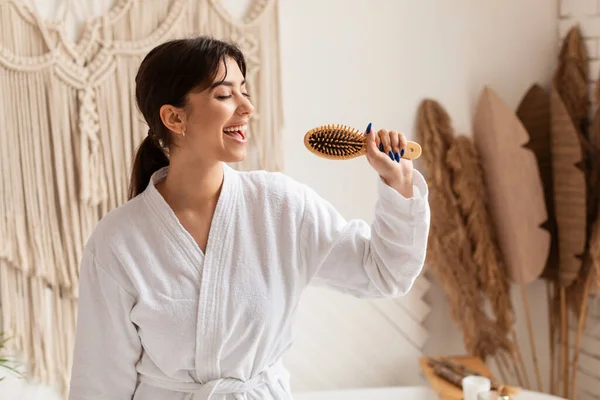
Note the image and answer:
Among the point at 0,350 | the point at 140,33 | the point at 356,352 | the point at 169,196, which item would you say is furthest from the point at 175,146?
the point at 356,352

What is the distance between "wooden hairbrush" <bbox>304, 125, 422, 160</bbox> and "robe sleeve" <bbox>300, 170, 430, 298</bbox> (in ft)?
0.19

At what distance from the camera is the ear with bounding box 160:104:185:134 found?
1247 mm

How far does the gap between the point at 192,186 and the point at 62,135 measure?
2.28 ft

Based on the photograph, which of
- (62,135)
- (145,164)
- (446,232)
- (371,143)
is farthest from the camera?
(446,232)

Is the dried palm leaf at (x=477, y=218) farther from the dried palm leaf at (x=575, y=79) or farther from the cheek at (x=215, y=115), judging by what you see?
the cheek at (x=215, y=115)

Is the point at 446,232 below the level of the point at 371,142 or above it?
below

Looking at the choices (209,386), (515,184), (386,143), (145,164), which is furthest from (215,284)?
(515,184)

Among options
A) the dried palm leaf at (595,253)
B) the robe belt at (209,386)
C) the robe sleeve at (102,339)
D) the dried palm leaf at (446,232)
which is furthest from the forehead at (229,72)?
the dried palm leaf at (595,253)

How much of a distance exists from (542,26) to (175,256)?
1513mm

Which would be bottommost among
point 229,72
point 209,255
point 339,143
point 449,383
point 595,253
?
point 449,383

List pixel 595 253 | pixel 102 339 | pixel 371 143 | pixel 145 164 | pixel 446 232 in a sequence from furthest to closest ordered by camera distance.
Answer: pixel 446 232
pixel 595 253
pixel 145 164
pixel 102 339
pixel 371 143

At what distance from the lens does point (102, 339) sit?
4.27 ft

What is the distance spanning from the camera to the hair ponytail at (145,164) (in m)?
1.42

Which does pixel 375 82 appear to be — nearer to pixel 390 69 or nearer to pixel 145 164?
pixel 390 69
